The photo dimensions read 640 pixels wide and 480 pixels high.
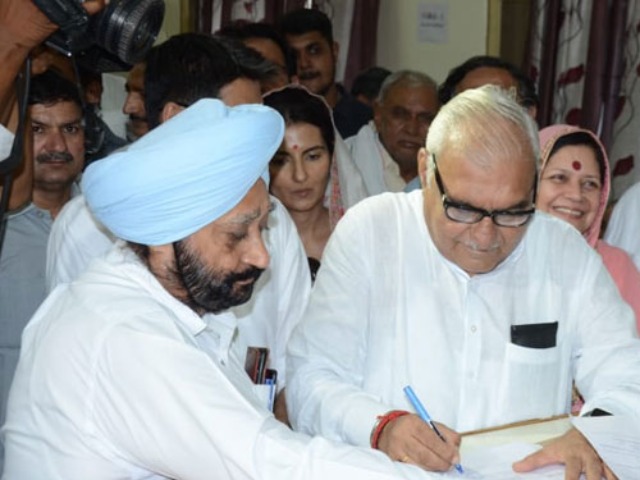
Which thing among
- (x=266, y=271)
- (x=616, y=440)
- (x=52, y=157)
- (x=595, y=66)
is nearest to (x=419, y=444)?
(x=616, y=440)

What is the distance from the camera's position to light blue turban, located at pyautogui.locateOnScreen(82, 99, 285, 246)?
5.55 feet

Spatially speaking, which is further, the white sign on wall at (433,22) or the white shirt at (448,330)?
the white sign on wall at (433,22)

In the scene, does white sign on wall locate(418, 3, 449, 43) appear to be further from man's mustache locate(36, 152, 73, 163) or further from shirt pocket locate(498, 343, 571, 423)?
shirt pocket locate(498, 343, 571, 423)

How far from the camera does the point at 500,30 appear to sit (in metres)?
5.53

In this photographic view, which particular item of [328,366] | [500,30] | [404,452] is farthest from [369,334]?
[500,30]

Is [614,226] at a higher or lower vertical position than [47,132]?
lower

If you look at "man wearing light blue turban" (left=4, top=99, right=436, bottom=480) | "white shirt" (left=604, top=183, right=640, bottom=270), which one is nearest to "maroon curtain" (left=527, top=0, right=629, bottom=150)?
"white shirt" (left=604, top=183, right=640, bottom=270)

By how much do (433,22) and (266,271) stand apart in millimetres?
3394

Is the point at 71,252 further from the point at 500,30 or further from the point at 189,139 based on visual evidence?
the point at 500,30

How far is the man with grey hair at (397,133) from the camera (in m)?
4.37

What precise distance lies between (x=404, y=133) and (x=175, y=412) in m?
2.93

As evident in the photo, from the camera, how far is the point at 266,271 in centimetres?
264

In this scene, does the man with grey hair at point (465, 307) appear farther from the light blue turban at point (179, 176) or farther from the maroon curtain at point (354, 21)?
the maroon curtain at point (354, 21)

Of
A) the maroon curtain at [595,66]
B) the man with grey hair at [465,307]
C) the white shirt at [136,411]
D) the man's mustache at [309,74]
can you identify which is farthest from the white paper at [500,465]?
the maroon curtain at [595,66]
